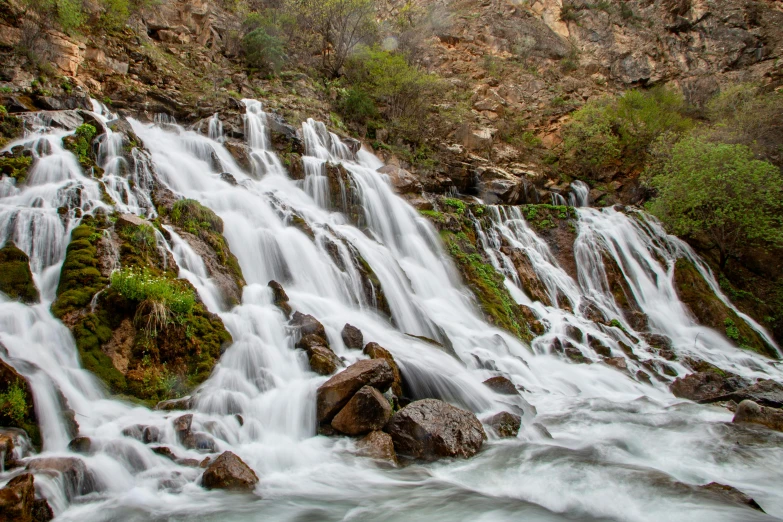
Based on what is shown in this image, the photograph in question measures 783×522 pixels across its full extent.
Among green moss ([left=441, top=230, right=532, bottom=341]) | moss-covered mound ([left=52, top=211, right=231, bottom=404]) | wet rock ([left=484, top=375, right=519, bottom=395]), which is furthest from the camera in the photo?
green moss ([left=441, top=230, right=532, bottom=341])

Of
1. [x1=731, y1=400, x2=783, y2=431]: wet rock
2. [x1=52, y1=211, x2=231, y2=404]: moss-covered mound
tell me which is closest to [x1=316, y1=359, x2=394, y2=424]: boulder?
[x1=52, y1=211, x2=231, y2=404]: moss-covered mound

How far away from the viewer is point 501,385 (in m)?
8.74

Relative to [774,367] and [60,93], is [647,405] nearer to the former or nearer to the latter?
[774,367]

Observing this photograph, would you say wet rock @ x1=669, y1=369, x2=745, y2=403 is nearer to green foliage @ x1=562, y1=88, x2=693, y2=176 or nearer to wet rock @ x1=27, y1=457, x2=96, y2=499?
wet rock @ x1=27, y1=457, x2=96, y2=499

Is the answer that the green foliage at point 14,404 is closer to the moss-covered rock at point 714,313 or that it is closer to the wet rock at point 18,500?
the wet rock at point 18,500

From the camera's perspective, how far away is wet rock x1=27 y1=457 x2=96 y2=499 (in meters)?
4.35

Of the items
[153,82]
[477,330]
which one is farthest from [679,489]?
[153,82]

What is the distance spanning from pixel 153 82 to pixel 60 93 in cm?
481

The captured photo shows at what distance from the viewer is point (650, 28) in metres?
35.7

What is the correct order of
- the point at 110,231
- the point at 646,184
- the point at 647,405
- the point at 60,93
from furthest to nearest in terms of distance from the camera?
the point at 646,184, the point at 60,93, the point at 647,405, the point at 110,231

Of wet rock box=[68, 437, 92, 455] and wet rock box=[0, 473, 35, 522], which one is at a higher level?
wet rock box=[68, 437, 92, 455]

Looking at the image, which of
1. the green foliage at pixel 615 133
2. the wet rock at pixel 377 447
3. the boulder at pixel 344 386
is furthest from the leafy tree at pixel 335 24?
the wet rock at pixel 377 447

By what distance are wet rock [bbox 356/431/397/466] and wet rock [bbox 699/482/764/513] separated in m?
3.63

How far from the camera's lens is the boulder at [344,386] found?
6.44 meters
